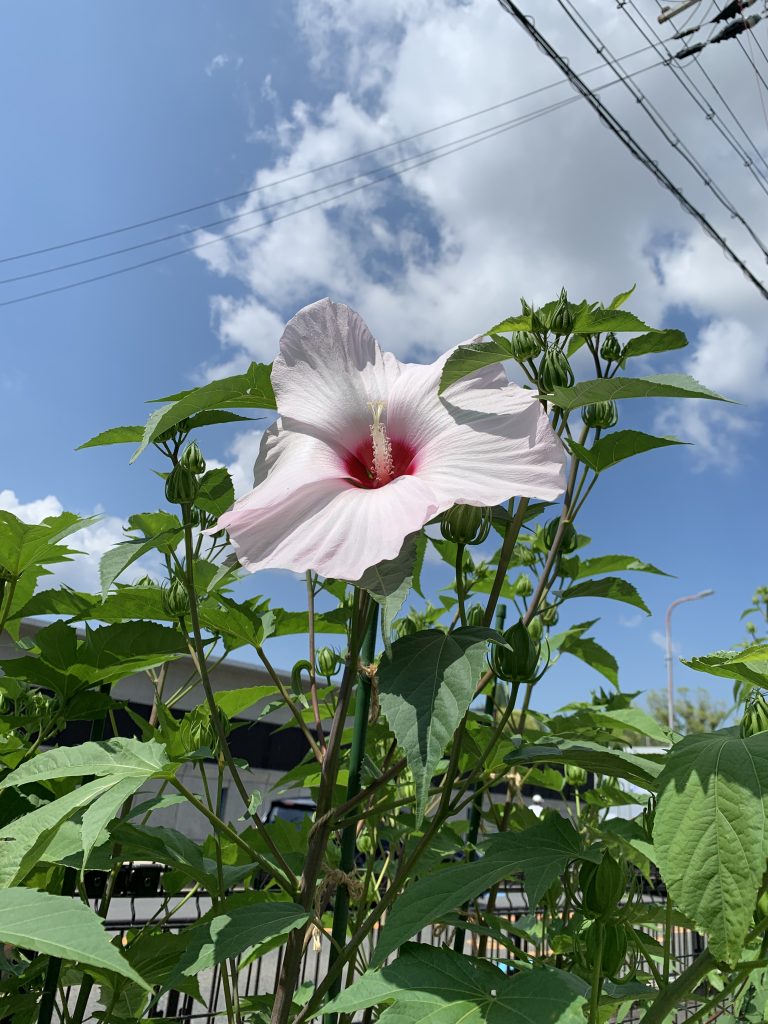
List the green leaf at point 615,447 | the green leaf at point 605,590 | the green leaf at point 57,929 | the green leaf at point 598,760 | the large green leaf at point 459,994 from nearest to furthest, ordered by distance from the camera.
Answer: the green leaf at point 57,929 < the large green leaf at point 459,994 < the green leaf at point 598,760 < the green leaf at point 615,447 < the green leaf at point 605,590

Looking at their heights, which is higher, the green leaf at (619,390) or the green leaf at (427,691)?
the green leaf at (619,390)

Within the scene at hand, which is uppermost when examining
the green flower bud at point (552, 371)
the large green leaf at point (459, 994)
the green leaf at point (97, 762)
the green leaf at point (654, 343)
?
the green leaf at point (654, 343)

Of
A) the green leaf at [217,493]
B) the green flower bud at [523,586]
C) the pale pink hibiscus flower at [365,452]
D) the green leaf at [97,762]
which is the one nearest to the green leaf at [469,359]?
the pale pink hibiscus flower at [365,452]

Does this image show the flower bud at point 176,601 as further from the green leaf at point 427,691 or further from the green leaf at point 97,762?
the green leaf at point 427,691

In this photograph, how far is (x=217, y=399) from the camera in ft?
2.41

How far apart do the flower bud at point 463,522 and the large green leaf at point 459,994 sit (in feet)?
1.10

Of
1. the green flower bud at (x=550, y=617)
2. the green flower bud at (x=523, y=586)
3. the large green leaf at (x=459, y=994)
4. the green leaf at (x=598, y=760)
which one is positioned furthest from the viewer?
the green flower bud at (x=523, y=586)

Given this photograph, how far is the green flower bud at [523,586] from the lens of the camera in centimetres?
168

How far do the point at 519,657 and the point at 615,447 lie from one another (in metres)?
0.32

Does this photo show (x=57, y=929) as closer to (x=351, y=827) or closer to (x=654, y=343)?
(x=351, y=827)

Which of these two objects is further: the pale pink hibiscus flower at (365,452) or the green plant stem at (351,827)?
the green plant stem at (351,827)

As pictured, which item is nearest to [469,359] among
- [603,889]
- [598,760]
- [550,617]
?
[598,760]

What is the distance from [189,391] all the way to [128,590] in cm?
31

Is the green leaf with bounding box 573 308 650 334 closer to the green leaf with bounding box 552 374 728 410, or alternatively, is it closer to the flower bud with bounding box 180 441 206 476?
the green leaf with bounding box 552 374 728 410
